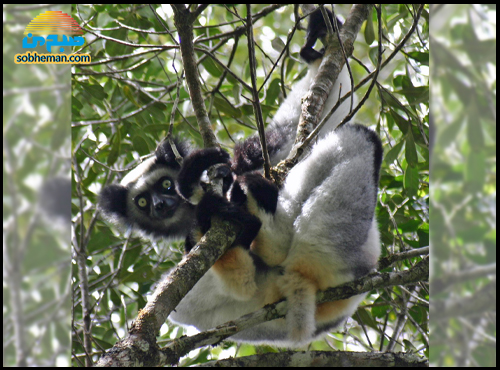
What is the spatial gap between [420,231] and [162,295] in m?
2.48

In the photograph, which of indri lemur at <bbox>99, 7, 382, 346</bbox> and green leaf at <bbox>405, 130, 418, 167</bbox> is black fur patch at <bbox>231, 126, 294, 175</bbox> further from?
green leaf at <bbox>405, 130, 418, 167</bbox>

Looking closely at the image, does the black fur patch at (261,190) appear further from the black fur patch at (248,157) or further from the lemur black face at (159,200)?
the lemur black face at (159,200)

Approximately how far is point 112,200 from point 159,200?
72 centimetres

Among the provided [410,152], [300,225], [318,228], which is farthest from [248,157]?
[410,152]

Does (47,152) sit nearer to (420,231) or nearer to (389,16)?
(420,231)

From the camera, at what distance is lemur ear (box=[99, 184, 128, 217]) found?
4445 millimetres

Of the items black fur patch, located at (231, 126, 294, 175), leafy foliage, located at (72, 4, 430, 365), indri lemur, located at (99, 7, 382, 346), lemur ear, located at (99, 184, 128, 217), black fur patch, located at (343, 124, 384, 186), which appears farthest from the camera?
lemur ear, located at (99, 184, 128, 217)

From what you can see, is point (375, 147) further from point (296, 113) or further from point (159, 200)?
point (159, 200)

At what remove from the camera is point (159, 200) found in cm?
398

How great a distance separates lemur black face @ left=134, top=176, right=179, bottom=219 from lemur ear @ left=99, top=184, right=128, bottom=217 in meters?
0.19

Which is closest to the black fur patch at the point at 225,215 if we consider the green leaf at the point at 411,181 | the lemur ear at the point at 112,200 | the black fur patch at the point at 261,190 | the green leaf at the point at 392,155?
the black fur patch at the point at 261,190

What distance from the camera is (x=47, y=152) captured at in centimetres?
152

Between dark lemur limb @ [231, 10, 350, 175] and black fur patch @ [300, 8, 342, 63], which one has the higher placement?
black fur patch @ [300, 8, 342, 63]

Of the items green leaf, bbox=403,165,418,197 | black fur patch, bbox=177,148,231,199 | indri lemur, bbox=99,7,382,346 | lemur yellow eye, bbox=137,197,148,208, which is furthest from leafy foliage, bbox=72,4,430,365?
black fur patch, bbox=177,148,231,199
